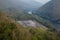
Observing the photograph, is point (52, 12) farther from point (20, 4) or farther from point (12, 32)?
point (12, 32)

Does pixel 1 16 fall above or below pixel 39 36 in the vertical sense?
above

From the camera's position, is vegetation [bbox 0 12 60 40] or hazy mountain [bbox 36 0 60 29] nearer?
vegetation [bbox 0 12 60 40]

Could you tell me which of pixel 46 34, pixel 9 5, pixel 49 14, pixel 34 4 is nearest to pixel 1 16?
pixel 46 34

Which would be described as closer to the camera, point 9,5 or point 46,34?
point 46,34

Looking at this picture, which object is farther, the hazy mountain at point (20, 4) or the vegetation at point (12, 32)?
the hazy mountain at point (20, 4)

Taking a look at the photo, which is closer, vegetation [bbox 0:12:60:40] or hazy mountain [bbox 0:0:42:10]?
vegetation [bbox 0:12:60:40]

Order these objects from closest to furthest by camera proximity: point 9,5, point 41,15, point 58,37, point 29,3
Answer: point 58,37, point 9,5, point 41,15, point 29,3

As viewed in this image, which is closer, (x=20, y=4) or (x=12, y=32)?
(x=12, y=32)

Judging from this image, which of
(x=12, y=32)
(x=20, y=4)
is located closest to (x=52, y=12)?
(x=20, y=4)

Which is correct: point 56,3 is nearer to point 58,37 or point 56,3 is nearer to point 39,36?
point 58,37

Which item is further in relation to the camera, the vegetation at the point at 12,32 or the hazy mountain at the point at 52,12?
the hazy mountain at the point at 52,12

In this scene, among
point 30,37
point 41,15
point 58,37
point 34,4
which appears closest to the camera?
point 30,37
